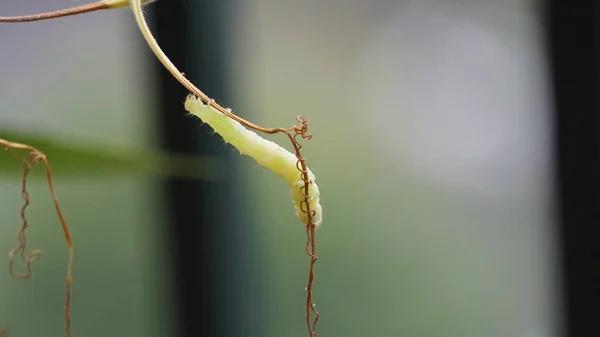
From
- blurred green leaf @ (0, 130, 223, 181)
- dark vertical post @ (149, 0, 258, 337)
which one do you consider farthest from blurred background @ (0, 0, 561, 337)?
blurred green leaf @ (0, 130, 223, 181)

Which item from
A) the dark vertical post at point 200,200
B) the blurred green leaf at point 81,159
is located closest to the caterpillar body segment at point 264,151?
the blurred green leaf at point 81,159

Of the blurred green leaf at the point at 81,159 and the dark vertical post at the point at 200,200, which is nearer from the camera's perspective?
the blurred green leaf at the point at 81,159

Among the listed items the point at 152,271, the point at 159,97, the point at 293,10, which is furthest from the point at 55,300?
the point at 293,10

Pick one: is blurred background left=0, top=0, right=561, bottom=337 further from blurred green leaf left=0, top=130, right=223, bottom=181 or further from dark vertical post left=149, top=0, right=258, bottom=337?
blurred green leaf left=0, top=130, right=223, bottom=181

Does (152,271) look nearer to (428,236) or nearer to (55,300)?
(55,300)

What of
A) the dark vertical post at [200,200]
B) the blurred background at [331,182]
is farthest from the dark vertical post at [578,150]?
the dark vertical post at [200,200]

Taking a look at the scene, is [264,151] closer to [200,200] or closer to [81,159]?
[81,159]

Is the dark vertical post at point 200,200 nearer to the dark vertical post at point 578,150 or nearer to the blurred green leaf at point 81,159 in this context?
the blurred green leaf at point 81,159
